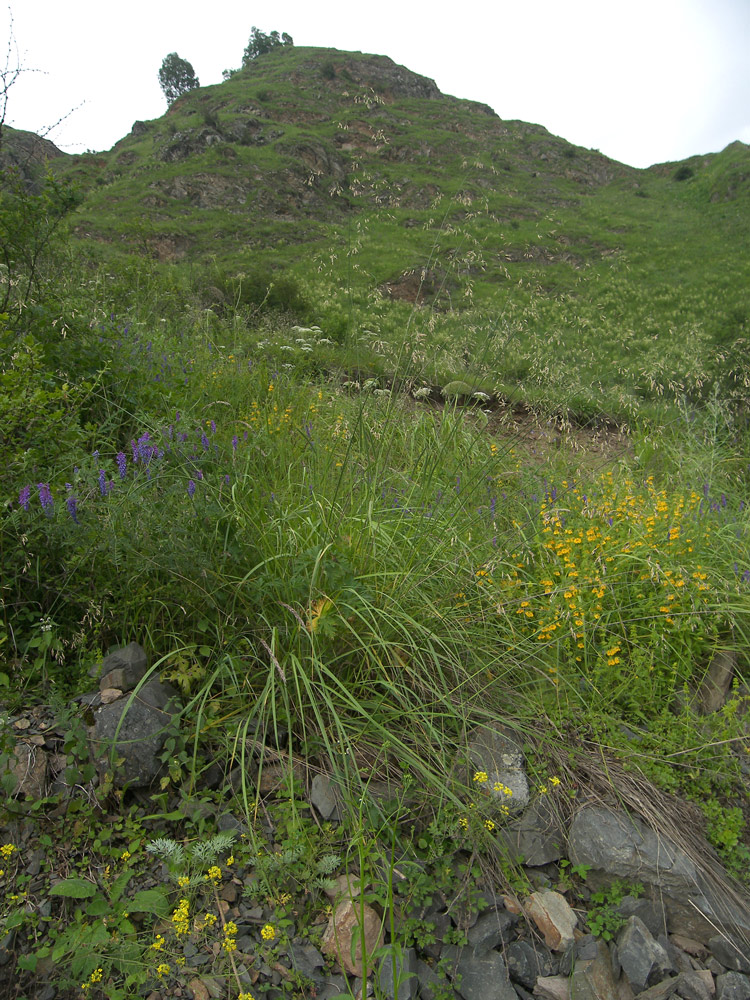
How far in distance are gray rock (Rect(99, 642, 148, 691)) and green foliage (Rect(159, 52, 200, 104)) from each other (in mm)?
79268

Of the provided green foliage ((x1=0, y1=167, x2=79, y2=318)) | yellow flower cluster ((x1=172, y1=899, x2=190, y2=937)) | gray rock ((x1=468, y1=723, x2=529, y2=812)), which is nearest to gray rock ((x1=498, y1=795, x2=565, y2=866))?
gray rock ((x1=468, y1=723, x2=529, y2=812))

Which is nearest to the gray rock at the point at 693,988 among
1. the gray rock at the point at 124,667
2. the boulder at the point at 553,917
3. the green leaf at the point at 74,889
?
the boulder at the point at 553,917

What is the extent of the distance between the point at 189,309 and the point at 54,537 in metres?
4.70

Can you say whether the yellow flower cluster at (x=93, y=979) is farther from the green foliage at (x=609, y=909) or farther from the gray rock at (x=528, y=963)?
the green foliage at (x=609, y=909)

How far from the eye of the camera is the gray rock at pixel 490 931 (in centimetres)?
173

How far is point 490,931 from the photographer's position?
176cm

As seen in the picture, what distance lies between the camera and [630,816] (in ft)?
6.70

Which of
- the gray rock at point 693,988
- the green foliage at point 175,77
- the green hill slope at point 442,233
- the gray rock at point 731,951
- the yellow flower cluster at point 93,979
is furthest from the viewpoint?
the green foliage at point 175,77

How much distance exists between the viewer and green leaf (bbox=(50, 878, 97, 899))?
1.54 meters

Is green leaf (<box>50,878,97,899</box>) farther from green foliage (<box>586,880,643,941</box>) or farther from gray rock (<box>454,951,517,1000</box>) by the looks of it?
green foliage (<box>586,880,643,941</box>)

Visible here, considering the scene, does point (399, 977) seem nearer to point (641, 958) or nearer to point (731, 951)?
point (641, 958)

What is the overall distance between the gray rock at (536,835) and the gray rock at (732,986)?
0.52 metres

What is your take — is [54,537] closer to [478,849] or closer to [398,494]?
[398,494]

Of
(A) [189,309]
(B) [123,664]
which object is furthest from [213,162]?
(B) [123,664]
